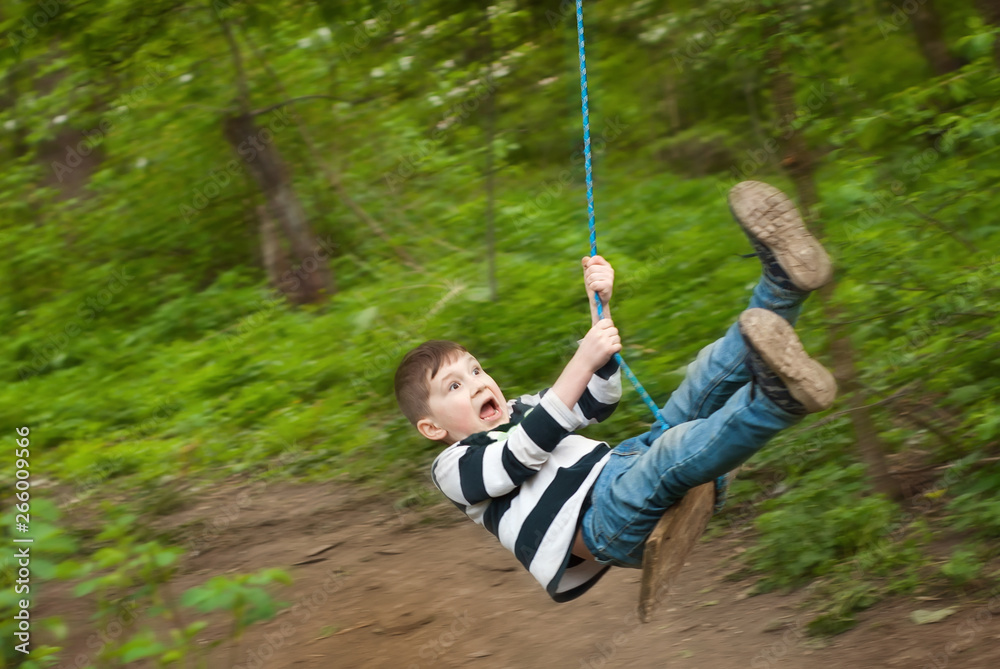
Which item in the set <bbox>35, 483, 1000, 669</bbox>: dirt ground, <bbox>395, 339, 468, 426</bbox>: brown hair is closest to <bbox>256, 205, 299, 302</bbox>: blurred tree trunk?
<bbox>35, 483, 1000, 669</bbox>: dirt ground

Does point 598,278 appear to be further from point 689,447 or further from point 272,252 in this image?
point 272,252

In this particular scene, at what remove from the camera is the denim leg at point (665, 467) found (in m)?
2.36

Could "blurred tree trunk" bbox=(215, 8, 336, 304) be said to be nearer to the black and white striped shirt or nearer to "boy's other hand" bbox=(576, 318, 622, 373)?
the black and white striped shirt

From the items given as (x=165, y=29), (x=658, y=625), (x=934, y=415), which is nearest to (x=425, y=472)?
(x=658, y=625)

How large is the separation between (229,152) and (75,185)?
341cm

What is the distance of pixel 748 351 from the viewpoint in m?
2.32

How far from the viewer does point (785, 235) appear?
2584 millimetres

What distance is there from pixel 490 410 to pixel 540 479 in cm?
31

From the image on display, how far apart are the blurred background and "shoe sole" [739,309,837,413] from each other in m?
1.30

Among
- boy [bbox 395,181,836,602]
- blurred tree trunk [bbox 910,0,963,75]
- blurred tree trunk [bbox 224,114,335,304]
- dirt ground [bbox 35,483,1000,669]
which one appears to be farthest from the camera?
blurred tree trunk [bbox 224,114,335,304]

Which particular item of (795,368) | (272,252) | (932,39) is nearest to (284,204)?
(272,252)

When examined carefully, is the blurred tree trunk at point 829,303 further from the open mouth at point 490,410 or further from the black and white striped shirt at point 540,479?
the open mouth at point 490,410

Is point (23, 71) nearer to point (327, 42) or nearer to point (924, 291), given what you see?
point (327, 42)

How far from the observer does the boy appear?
7.70 feet
